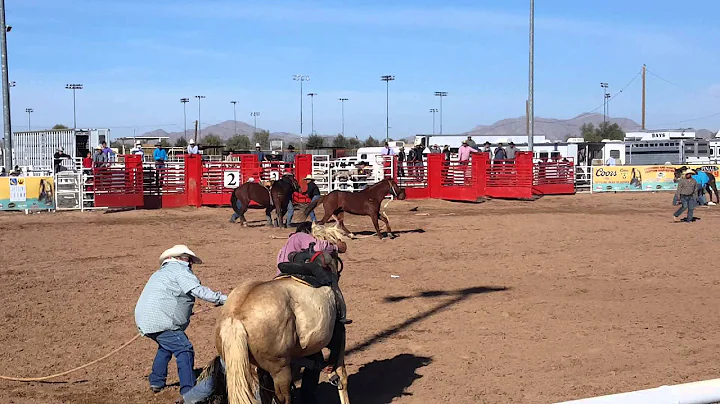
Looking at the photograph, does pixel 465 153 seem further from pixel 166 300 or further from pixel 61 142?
pixel 61 142

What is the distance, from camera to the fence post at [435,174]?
25641 mm

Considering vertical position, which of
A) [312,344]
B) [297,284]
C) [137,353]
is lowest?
[137,353]

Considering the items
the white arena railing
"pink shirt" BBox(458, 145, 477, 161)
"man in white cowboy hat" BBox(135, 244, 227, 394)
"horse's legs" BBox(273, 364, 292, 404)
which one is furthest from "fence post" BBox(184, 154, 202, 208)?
the white arena railing

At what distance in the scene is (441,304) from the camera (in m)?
10.6

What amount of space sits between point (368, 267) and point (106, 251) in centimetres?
546

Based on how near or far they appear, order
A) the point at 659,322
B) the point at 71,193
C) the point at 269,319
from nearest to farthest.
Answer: the point at 269,319 < the point at 659,322 < the point at 71,193

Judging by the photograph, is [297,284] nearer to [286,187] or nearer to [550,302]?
[550,302]

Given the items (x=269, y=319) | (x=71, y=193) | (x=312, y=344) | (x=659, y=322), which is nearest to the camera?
(x=269, y=319)

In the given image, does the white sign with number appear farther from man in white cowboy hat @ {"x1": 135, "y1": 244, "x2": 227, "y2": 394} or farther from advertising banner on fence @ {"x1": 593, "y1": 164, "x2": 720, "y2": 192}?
man in white cowboy hat @ {"x1": 135, "y1": 244, "x2": 227, "y2": 394}

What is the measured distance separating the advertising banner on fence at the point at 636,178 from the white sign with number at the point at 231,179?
584 inches

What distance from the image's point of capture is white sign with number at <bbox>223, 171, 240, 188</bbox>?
24250 millimetres

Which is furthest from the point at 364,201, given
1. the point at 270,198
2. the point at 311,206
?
the point at 270,198

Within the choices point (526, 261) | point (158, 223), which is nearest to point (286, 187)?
point (158, 223)

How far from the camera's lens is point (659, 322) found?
9367 millimetres
